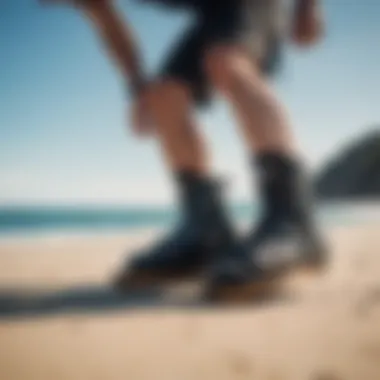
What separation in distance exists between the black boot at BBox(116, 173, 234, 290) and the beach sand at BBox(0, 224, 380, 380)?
0.08ft

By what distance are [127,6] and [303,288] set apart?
471 millimetres

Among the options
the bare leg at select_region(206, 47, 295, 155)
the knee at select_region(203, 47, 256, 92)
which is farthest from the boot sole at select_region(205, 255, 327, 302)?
the knee at select_region(203, 47, 256, 92)

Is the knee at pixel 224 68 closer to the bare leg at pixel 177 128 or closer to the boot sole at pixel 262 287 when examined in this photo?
the bare leg at pixel 177 128

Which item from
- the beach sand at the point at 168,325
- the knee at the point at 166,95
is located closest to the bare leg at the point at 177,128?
the knee at the point at 166,95

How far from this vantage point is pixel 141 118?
95cm

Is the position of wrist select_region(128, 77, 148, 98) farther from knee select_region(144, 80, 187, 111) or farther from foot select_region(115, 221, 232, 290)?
foot select_region(115, 221, 232, 290)

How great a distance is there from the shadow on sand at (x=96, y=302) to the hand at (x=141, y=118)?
0.22 metres

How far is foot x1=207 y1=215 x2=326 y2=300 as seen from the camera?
938 mm

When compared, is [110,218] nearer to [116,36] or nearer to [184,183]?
[184,183]

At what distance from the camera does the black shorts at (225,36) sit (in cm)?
95

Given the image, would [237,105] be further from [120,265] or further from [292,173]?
[120,265]

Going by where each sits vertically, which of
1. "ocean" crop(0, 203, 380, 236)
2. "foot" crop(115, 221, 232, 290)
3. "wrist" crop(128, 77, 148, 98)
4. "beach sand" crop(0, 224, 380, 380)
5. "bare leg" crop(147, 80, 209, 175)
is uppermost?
"wrist" crop(128, 77, 148, 98)

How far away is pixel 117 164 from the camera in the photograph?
947mm

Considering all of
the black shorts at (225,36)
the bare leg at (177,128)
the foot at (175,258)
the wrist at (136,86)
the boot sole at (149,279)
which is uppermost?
the black shorts at (225,36)
